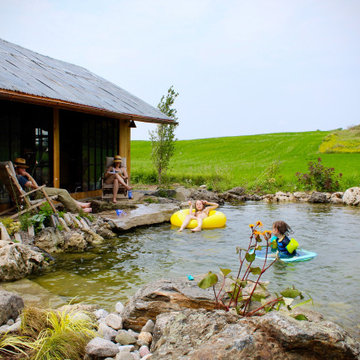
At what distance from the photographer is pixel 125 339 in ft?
12.8

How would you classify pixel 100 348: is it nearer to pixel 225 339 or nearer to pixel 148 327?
pixel 148 327

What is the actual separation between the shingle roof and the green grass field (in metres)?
6.91

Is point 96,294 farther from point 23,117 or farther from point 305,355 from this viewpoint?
point 23,117

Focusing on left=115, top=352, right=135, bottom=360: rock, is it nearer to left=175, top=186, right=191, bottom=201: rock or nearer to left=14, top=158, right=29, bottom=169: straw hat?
left=14, top=158, right=29, bottom=169: straw hat

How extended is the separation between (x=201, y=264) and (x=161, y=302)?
322cm

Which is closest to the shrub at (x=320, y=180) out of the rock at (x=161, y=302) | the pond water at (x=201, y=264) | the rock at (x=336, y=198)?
the rock at (x=336, y=198)

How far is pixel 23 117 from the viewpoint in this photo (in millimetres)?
10289

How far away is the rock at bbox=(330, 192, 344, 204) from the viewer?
16.1m

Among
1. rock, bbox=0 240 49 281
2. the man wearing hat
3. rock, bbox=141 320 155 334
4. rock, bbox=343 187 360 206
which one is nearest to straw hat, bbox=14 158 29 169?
the man wearing hat

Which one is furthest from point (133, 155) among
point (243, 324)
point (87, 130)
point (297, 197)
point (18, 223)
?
point (243, 324)

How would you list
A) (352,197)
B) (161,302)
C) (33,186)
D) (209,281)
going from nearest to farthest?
(209,281) → (161,302) → (33,186) → (352,197)

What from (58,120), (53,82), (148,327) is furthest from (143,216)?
(148,327)

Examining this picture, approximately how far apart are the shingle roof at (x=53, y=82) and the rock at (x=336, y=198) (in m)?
7.40

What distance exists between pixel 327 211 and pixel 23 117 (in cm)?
978
